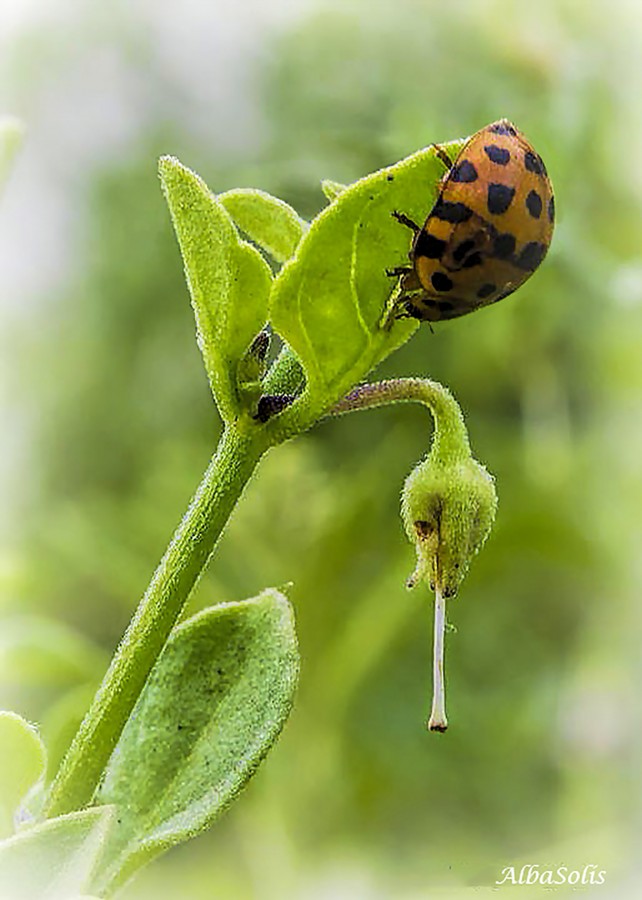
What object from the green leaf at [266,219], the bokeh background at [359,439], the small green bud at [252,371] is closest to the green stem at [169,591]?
the small green bud at [252,371]

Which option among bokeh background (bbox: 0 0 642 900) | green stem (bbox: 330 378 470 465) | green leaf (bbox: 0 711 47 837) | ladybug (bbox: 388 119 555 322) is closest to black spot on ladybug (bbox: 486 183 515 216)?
ladybug (bbox: 388 119 555 322)

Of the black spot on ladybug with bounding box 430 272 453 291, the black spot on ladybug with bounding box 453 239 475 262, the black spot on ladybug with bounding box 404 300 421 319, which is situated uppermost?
the black spot on ladybug with bounding box 453 239 475 262

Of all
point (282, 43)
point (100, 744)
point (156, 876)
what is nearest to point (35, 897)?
point (100, 744)

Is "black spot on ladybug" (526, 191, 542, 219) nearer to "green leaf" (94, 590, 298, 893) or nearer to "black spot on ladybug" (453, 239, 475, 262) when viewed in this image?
"black spot on ladybug" (453, 239, 475, 262)

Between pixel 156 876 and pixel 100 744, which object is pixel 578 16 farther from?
pixel 100 744

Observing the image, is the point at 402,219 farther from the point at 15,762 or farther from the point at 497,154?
the point at 15,762

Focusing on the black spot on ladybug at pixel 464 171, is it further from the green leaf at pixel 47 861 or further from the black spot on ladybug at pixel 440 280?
the green leaf at pixel 47 861
